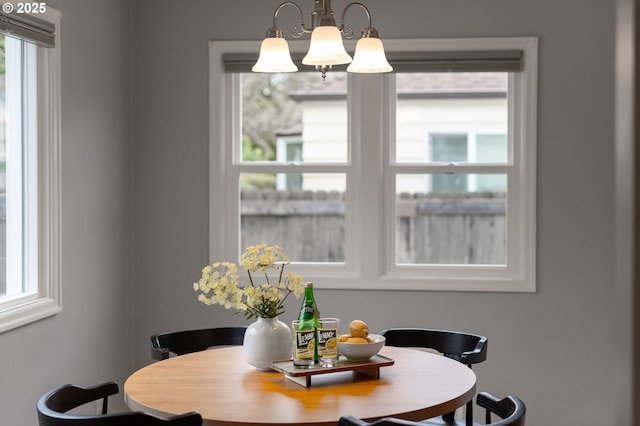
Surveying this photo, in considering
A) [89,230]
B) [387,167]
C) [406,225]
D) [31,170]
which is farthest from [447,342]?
[31,170]

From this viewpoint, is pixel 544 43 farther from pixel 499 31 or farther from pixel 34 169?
pixel 34 169

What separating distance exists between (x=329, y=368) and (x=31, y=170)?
169cm

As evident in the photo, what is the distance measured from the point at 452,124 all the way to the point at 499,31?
0.55m

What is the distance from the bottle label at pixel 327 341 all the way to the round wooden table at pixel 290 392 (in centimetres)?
8

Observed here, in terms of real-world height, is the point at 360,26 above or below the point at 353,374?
above

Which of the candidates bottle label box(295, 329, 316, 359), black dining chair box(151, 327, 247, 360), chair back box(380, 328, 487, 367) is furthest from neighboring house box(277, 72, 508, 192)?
bottle label box(295, 329, 316, 359)

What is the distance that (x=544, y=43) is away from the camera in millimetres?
4305

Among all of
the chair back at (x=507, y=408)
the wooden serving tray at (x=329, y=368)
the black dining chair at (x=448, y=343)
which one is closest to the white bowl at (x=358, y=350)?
the wooden serving tray at (x=329, y=368)

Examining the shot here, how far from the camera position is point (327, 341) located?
9.23 feet

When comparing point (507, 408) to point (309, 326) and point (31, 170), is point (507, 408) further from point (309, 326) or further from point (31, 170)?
point (31, 170)

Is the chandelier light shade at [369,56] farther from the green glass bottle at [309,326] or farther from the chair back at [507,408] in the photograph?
the chair back at [507,408]

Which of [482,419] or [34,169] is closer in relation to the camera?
[34,169]

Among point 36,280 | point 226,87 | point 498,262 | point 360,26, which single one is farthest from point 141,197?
point 498,262

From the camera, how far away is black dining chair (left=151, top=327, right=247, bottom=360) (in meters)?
3.38
